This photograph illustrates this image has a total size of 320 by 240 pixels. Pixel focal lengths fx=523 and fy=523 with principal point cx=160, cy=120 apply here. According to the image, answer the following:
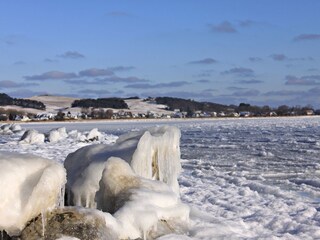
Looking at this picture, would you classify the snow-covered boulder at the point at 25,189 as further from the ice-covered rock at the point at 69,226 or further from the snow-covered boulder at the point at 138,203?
the snow-covered boulder at the point at 138,203

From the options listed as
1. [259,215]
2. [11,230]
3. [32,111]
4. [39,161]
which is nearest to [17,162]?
[39,161]

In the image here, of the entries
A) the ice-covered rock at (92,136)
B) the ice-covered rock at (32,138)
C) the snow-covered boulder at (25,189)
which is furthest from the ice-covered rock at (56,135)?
the snow-covered boulder at (25,189)

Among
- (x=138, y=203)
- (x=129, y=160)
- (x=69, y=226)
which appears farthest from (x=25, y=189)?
(x=129, y=160)

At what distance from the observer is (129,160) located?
8766 millimetres

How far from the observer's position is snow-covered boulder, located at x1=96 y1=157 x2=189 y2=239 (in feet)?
22.1

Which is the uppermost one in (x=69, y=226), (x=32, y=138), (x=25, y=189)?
(x=25, y=189)

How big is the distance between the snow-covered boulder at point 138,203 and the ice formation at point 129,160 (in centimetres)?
48

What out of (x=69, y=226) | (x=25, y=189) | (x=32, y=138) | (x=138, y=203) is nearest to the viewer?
(x=25, y=189)

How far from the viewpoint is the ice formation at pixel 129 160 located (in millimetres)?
8047

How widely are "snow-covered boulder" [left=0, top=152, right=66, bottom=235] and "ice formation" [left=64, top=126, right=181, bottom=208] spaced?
1.90 meters

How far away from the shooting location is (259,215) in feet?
30.1

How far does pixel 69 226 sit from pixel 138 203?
1291 mm

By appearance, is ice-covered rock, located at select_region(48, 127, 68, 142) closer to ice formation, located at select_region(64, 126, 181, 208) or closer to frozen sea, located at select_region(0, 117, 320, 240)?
frozen sea, located at select_region(0, 117, 320, 240)

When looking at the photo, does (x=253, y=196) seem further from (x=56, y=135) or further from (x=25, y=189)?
(x=56, y=135)
